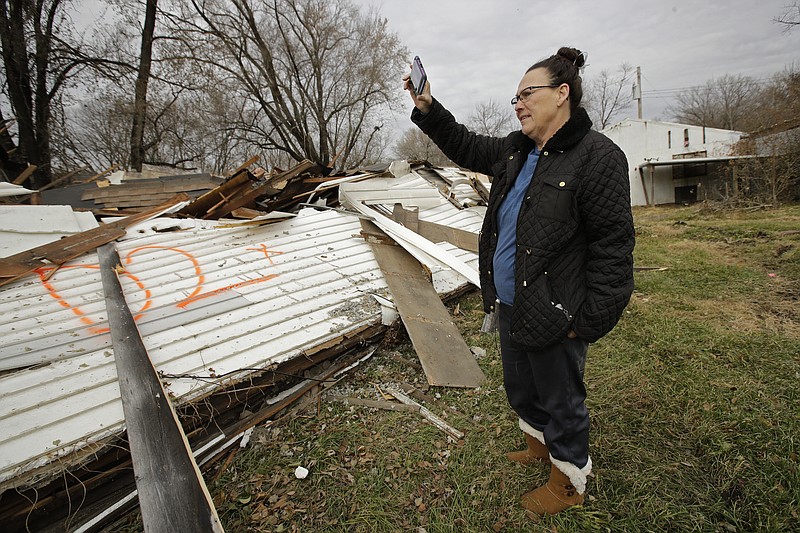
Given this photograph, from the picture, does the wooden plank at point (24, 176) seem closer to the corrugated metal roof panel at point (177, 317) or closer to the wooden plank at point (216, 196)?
the wooden plank at point (216, 196)

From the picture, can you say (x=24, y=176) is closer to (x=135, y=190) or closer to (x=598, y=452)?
(x=135, y=190)

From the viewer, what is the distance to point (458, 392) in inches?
116

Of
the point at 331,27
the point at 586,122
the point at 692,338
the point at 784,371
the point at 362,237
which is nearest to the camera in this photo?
the point at 586,122

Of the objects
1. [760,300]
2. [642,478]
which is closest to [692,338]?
[760,300]

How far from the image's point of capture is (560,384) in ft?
5.37

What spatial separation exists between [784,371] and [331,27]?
1968 cm

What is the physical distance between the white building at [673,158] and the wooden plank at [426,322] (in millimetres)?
21462

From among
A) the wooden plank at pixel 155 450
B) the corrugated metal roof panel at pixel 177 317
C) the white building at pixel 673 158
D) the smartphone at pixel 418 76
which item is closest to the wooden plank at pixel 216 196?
the corrugated metal roof panel at pixel 177 317

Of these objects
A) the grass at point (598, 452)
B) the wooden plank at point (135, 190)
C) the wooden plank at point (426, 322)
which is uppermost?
the wooden plank at point (135, 190)

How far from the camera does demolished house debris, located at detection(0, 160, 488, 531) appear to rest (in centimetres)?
193

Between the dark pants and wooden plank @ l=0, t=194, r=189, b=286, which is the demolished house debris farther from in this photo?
the dark pants

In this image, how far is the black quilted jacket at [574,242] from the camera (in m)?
1.43

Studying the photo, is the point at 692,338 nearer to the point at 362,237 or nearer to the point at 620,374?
the point at 620,374

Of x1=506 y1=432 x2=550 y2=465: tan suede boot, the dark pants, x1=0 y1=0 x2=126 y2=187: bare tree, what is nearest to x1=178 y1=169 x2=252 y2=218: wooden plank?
the dark pants
